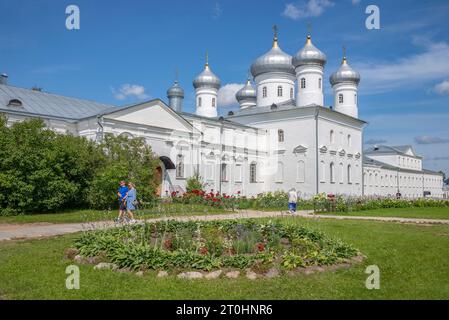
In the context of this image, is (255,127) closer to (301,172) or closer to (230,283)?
(301,172)

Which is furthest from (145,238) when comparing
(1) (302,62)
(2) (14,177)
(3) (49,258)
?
(1) (302,62)

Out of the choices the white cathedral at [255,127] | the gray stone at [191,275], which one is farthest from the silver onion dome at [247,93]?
the gray stone at [191,275]

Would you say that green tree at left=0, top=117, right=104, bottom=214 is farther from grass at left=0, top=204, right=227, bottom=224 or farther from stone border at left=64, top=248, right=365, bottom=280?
stone border at left=64, top=248, right=365, bottom=280

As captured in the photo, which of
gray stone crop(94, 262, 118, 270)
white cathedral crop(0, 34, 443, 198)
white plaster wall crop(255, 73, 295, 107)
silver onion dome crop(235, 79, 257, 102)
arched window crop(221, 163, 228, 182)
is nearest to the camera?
gray stone crop(94, 262, 118, 270)

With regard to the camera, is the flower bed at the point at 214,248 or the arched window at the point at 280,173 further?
the arched window at the point at 280,173

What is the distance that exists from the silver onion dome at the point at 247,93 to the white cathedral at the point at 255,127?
0.36 ft

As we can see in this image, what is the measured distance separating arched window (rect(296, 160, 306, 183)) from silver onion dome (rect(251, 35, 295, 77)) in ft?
30.9

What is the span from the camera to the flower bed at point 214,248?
6875 mm

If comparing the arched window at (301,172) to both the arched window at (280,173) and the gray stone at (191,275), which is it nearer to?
the arched window at (280,173)

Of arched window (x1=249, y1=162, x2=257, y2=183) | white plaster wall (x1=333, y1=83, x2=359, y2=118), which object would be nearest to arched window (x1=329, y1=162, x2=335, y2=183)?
arched window (x1=249, y1=162, x2=257, y2=183)

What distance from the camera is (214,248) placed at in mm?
7668

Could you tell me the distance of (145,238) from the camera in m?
8.88

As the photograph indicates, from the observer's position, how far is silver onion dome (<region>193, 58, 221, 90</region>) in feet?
137
